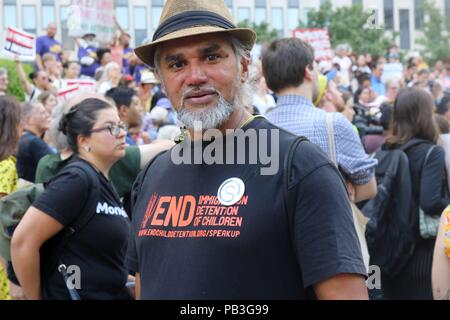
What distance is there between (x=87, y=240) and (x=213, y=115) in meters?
1.72

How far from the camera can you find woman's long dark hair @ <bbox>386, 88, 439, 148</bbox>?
574 cm

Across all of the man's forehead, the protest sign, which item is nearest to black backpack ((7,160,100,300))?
the man's forehead

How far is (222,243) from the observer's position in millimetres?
2410

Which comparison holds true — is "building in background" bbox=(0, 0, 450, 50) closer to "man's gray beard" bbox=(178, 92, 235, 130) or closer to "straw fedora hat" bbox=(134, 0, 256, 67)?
"straw fedora hat" bbox=(134, 0, 256, 67)

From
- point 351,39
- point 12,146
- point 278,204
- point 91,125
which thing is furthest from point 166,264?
point 351,39

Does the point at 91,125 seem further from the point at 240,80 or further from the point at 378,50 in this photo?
the point at 378,50

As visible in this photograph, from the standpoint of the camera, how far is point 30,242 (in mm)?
4051

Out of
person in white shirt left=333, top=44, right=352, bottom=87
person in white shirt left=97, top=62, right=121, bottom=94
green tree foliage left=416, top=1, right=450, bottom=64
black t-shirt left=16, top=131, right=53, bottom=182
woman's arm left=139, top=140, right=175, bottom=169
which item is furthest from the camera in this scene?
green tree foliage left=416, top=1, right=450, bottom=64

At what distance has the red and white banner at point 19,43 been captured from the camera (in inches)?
415

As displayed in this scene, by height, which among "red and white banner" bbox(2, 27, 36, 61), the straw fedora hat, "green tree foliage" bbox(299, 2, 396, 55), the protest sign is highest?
"green tree foliage" bbox(299, 2, 396, 55)

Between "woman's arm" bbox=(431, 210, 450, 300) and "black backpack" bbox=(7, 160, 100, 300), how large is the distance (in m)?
1.73

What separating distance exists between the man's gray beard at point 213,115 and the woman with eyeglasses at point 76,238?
156 centimetres

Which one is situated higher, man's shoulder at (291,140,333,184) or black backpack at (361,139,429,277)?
man's shoulder at (291,140,333,184)

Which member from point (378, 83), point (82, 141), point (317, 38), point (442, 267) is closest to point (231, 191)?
point (442, 267)
